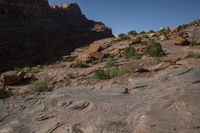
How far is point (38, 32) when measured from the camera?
48.1 metres

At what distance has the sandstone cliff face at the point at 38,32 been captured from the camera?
40344 millimetres

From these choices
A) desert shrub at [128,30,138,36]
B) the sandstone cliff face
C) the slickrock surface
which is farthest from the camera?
desert shrub at [128,30,138,36]

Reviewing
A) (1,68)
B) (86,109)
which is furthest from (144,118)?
(1,68)

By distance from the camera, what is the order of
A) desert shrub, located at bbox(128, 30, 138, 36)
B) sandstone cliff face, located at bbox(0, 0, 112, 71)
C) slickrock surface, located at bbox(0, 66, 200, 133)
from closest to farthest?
slickrock surface, located at bbox(0, 66, 200, 133), sandstone cliff face, located at bbox(0, 0, 112, 71), desert shrub, located at bbox(128, 30, 138, 36)

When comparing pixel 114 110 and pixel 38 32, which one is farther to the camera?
pixel 38 32

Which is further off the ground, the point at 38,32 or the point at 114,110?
the point at 38,32

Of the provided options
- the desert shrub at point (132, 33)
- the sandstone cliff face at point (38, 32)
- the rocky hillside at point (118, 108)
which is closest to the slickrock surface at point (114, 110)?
the rocky hillside at point (118, 108)

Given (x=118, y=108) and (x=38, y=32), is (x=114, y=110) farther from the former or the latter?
(x=38, y=32)

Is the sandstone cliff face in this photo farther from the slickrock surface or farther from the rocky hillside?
the slickrock surface

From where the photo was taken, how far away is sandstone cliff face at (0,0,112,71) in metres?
40.3

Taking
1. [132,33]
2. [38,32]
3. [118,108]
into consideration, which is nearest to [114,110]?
[118,108]

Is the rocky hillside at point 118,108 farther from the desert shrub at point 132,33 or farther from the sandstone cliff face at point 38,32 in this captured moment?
the desert shrub at point 132,33

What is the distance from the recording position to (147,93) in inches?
386

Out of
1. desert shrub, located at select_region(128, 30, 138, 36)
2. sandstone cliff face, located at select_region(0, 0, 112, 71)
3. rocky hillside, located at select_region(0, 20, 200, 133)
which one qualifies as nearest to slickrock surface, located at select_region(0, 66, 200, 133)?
rocky hillside, located at select_region(0, 20, 200, 133)
